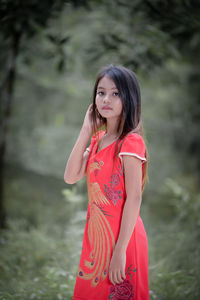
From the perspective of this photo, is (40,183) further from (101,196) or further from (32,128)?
(101,196)

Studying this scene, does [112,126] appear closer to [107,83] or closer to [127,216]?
[107,83]

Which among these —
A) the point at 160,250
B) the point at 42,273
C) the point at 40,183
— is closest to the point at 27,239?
the point at 42,273

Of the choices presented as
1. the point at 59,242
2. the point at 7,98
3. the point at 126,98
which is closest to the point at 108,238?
the point at 126,98

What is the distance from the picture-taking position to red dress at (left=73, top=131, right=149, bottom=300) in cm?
123

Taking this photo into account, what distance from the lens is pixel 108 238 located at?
1.25 m

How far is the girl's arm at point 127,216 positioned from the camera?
1179 mm

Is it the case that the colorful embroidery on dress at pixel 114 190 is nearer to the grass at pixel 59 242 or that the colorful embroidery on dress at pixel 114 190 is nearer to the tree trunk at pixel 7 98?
the grass at pixel 59 242

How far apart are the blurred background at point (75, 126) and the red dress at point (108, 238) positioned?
2.56 feet

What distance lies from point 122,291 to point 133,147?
0.66 metres

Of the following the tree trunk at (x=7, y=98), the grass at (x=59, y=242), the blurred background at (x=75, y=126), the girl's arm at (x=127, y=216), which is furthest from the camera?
the tree trunk at (x=7, y=98)

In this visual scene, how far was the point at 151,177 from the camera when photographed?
13.4ft

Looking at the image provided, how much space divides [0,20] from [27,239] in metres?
2.21

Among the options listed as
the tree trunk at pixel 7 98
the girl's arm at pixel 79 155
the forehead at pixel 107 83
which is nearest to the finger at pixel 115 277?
the girl's arm at pixel 79 155

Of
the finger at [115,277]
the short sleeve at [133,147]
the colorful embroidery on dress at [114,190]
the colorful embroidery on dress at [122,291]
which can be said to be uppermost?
the short sleeve at [133,147]
